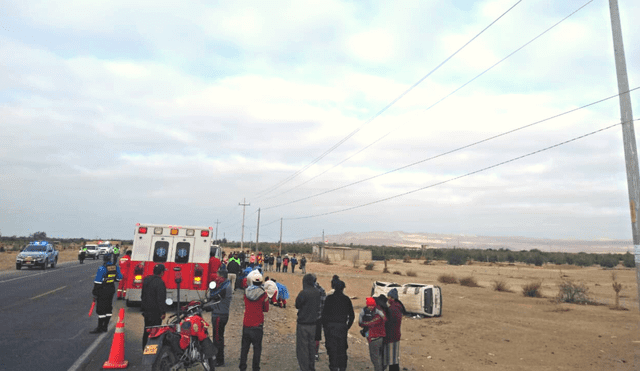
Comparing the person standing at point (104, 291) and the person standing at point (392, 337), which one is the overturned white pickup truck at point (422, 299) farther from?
the person standing at point (104, 291)

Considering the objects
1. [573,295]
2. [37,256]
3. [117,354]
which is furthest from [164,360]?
[37,256]

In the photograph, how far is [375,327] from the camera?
308 inches

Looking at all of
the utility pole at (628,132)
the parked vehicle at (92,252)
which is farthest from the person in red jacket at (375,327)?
the parked vehicle at (92,252)

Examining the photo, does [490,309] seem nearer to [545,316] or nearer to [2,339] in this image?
[545,316]

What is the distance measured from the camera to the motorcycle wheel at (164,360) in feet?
22.0

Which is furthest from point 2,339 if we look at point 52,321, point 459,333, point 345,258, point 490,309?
point 345,258

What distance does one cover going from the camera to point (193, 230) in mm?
15258

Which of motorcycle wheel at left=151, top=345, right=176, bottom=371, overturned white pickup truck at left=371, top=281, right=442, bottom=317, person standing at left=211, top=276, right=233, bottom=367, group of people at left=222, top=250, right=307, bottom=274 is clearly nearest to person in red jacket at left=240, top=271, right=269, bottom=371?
person standing at left=211, top=276, right=233, bottom=367

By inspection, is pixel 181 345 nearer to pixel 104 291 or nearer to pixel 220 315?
pixel 220 315

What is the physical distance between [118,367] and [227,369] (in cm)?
203

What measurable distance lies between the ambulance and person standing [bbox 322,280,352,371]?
304 inches

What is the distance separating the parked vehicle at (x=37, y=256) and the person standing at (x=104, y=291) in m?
26.8

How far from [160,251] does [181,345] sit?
833 centimetres

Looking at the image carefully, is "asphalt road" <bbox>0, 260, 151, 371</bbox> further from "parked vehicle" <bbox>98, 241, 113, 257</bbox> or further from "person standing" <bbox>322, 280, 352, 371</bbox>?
"parked vehicle" <bbox>98, 241, 113, 257</bbox>
